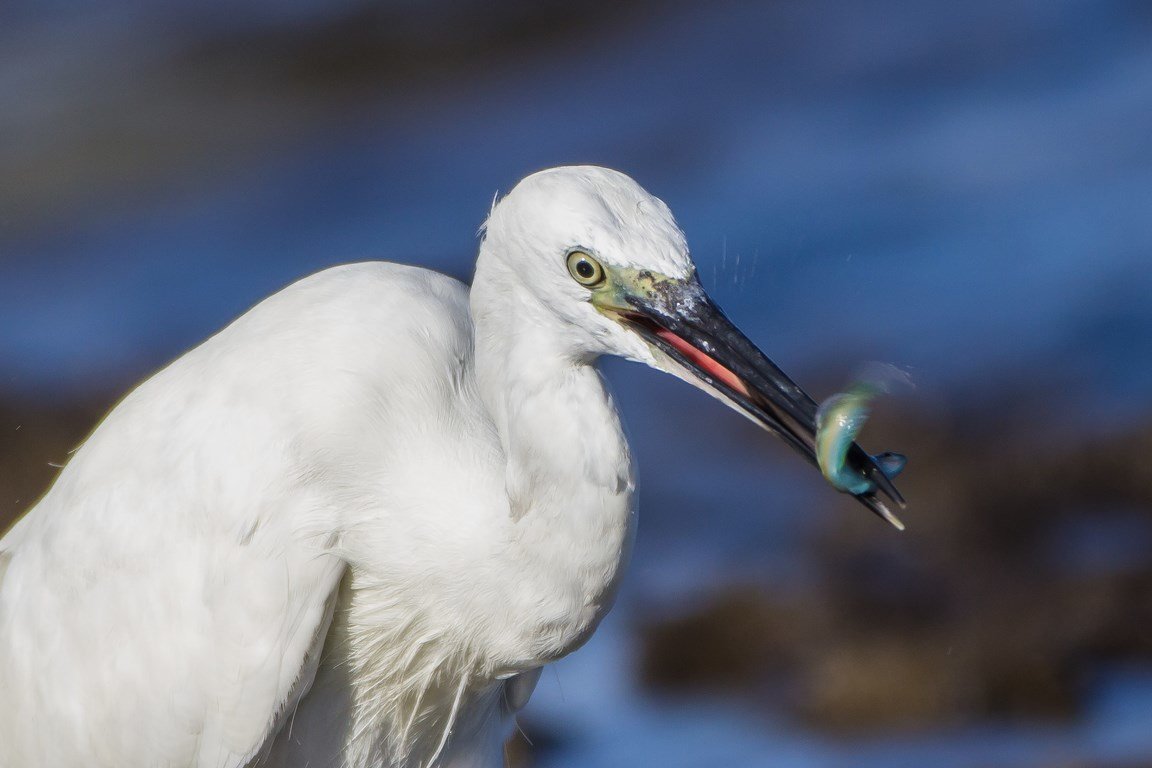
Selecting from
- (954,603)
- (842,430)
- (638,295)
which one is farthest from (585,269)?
(954,603)

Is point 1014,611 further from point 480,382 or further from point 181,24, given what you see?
point 181,24

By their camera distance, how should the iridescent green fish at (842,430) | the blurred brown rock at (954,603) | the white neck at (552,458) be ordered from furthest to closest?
the blurred brown rock at (954,603) < the white neck at (552,458) < the iridescent green fish at (842,430)

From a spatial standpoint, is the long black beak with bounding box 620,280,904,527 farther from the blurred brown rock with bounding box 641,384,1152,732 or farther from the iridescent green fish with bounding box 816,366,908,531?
the blurred brown rock with bounding box 641,384,1152,732

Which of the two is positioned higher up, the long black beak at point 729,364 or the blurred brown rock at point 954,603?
the blurred brown rock at point 954,603

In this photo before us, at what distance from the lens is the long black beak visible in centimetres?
211

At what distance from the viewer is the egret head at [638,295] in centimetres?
209

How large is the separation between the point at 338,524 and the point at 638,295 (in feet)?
2.87

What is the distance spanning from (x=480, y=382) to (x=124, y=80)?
24.0 ft

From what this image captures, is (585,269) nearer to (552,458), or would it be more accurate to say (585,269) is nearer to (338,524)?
(552,458)

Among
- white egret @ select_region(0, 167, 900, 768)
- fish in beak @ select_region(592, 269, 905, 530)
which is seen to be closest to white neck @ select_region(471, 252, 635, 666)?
white egret @ select_region(0, 167, 900, 768)

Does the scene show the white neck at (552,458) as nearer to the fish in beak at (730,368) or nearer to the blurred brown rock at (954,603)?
the fish in beak at (730,368)

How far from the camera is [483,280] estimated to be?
230 centimetres

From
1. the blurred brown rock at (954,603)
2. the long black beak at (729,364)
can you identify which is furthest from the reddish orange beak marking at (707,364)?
the blurred brown rock at (954,603)

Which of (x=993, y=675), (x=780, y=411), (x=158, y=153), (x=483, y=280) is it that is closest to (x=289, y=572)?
(x=483, y=280)
